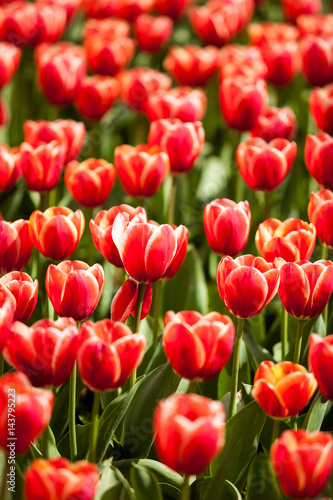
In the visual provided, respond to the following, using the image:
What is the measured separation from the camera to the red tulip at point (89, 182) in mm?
1643

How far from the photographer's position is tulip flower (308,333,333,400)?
3.29ft

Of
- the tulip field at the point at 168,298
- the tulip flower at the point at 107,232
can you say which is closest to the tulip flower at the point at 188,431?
the tulip field at the point at 168,298

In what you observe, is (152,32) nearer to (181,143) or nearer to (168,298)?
(181,143)

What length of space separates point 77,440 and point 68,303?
0.85ft

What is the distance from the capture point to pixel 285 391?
3.42ft

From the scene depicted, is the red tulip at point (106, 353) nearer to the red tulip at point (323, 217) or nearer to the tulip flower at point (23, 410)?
the tulip flower at point (23, 410)

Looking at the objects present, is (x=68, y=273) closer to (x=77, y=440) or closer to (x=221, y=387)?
(x=77, y=440)

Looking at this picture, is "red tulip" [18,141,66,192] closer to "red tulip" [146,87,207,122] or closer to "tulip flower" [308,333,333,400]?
"red tulip" [146,87,207,122]

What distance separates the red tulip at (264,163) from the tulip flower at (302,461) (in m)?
0.89

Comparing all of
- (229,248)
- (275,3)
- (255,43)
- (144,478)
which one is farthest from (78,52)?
(275,3)

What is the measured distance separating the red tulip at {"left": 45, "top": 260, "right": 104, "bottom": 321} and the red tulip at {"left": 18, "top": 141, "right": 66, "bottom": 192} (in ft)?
1.80

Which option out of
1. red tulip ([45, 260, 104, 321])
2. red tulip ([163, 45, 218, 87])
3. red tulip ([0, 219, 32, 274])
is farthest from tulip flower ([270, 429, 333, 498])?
red tulip ([163, 45, 218, 87])

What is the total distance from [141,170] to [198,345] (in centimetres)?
76

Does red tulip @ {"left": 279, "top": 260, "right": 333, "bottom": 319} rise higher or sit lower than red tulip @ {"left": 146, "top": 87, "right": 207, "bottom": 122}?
higher
